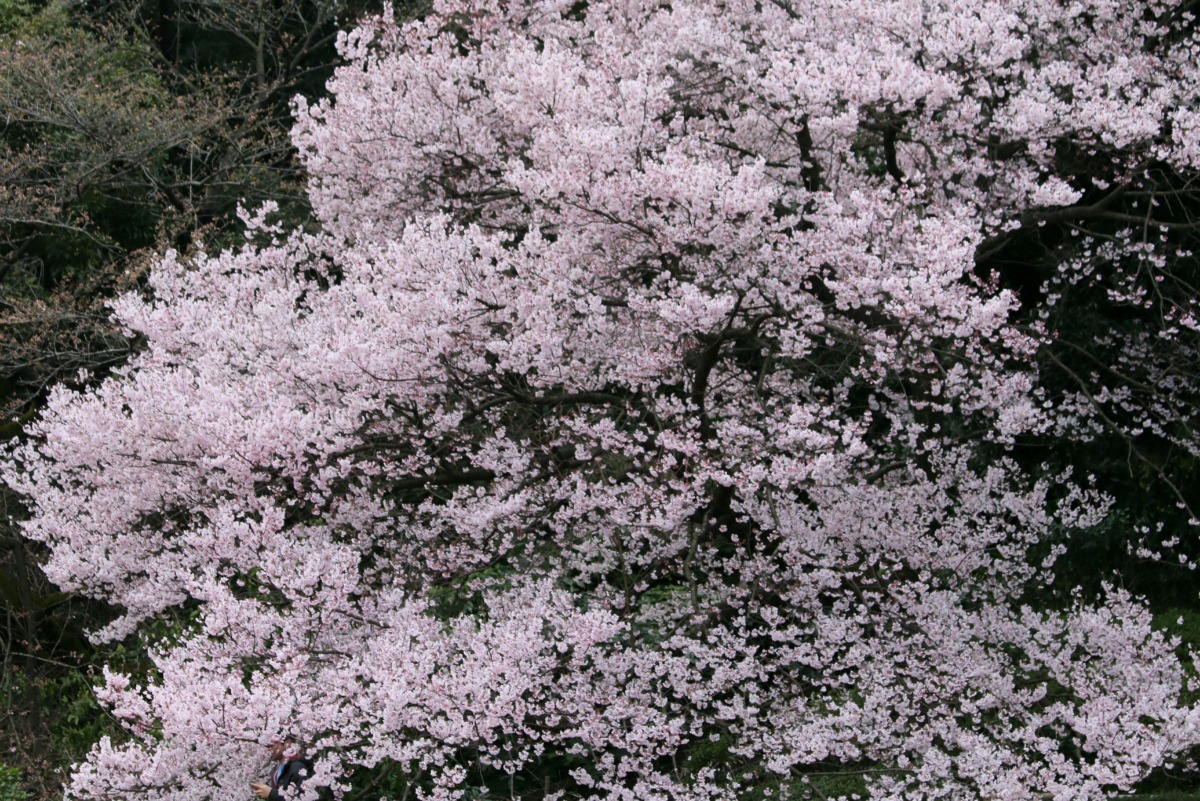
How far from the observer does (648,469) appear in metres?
6.42

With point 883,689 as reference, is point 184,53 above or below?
above

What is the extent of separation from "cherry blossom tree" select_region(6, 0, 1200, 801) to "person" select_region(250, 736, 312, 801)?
3.7 inches

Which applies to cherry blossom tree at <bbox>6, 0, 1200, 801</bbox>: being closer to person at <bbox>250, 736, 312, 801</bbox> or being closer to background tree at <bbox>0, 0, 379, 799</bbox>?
person at <bbox>250, 736, 312, 801</bbox>

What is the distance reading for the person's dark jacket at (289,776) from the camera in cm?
543

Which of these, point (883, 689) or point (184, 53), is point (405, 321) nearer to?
point (883, 689)

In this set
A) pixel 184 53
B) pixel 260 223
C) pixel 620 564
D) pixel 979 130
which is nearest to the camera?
pixel 620 564

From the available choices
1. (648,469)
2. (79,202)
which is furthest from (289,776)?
(79,202)

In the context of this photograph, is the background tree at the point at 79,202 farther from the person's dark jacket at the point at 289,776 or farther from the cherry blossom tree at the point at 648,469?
the person's dark jacket at the point at 289,776

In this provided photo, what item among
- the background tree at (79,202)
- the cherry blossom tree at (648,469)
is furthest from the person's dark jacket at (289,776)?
the background tree at (79,202)

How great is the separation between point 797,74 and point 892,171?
1.11 m

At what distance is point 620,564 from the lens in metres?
6.72

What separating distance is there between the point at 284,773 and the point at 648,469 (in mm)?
2328

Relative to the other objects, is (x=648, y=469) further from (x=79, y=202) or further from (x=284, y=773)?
(x=79, y=202)

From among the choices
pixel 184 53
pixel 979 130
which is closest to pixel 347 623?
pixel 979 130
